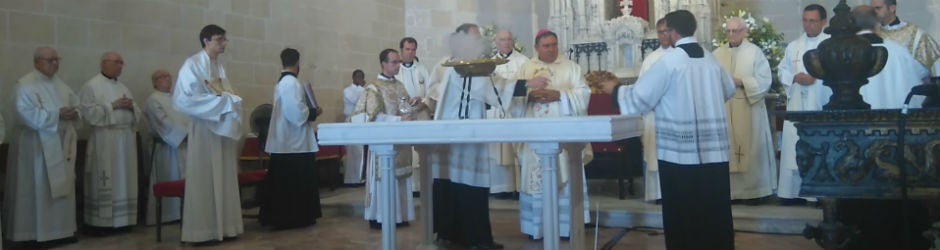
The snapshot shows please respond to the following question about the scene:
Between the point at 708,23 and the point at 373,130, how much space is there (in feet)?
21.2

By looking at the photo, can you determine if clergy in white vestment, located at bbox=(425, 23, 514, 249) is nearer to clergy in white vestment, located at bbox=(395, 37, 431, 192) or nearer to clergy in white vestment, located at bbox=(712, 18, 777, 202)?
clergy in white vestment, located at bbox=(395, 37, 431, 192)

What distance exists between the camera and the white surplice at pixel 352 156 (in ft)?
30.8

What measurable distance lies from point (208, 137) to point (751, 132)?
456 centimetres

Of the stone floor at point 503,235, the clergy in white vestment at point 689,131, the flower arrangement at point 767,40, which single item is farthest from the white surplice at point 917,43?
the flower arrangement at point 767,40

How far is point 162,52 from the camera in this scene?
775 centimetres

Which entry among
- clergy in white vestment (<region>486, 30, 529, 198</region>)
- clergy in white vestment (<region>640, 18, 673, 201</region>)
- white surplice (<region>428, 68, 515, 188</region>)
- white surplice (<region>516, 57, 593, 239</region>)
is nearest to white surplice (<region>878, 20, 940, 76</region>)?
clergy in white vestment (<region>640, 18, 673, 201</region>)

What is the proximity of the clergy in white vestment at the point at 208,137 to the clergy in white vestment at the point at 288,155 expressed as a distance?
1.69 feet

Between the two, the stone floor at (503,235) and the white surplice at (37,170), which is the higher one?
the white surplice at (37,170)

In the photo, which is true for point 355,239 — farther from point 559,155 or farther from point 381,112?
point 559,155

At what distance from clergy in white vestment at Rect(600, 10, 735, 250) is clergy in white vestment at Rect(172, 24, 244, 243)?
3.07 meters

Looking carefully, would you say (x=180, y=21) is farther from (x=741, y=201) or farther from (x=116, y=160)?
(x=741, y=201)

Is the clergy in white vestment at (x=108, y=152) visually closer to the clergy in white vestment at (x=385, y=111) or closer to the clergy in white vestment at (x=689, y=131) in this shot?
the clergy in white vestment at (x=385, y=111)

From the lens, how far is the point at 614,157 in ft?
23.6

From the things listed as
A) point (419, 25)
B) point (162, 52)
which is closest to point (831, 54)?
point (162, 52)
